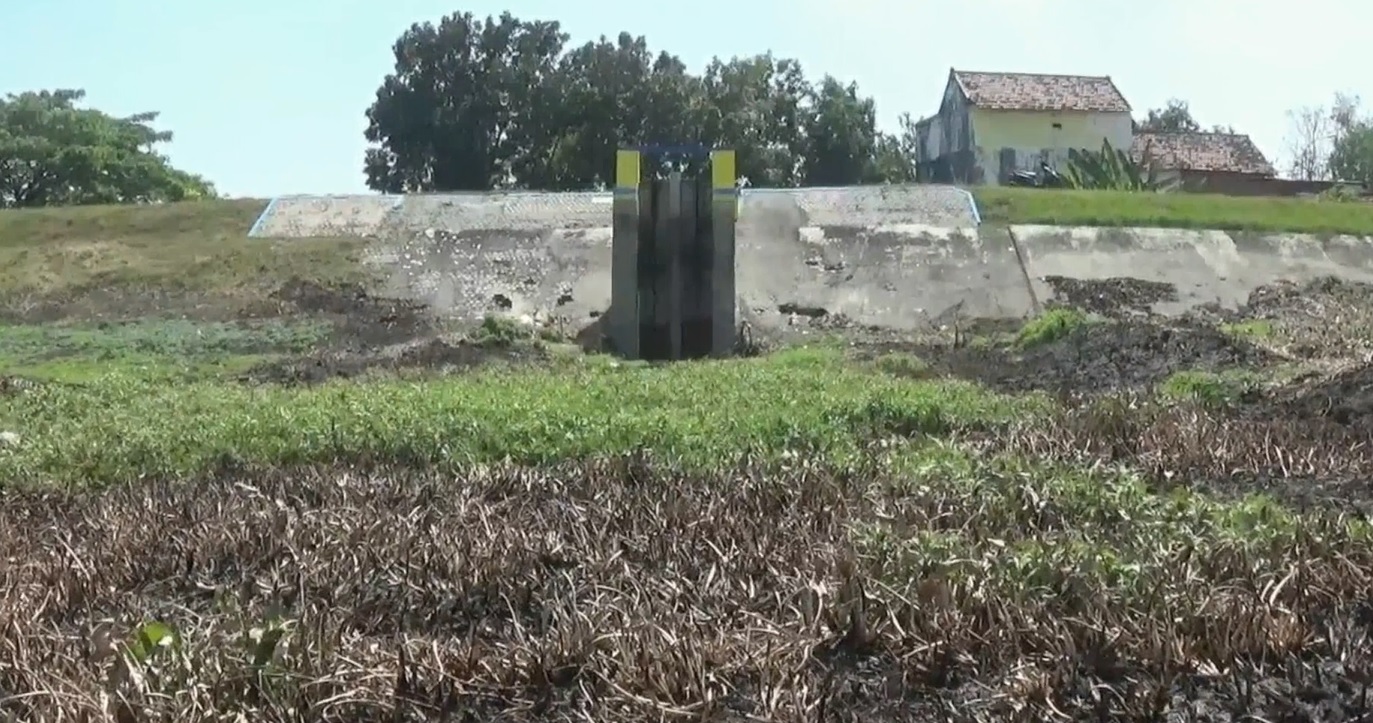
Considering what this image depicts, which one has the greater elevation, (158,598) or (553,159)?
(553,159)

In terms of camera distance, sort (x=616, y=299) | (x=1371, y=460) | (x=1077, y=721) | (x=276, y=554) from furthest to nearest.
→ 1. (x=616, y=299)
2. (x=1371, y=460)
3. (x=276, y=554)
4. (x=1077, y=721)

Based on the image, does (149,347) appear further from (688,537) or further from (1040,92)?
(1040,92)

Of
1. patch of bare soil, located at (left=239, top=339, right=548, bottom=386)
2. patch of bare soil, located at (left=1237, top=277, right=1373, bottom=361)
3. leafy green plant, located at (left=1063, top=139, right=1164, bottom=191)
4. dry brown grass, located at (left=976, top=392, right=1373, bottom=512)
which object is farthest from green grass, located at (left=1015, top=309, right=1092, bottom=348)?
leafy green plant, located at (left=1063, top=139, right=1164, bottom=191)

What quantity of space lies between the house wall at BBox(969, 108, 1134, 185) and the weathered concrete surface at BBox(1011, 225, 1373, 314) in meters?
18.4

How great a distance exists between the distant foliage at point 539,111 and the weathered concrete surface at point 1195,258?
14.8 m

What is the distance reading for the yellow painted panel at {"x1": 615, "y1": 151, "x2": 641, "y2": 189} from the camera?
1747cm

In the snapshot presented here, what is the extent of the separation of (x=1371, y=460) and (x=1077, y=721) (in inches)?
180

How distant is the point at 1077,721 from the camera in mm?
3699

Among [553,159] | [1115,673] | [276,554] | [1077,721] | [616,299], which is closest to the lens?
Answer: [1077,721]

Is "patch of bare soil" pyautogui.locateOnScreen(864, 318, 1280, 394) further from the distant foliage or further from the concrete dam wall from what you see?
the distant foliage

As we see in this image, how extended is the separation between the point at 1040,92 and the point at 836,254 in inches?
917

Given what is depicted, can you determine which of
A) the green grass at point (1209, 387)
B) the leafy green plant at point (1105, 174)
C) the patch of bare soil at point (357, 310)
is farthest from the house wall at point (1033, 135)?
the green grass at point (1209, 387)

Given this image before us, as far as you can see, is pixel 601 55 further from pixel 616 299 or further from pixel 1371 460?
pixel 1371 460

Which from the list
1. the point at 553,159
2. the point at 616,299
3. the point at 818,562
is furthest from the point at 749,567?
the point at 553,159
